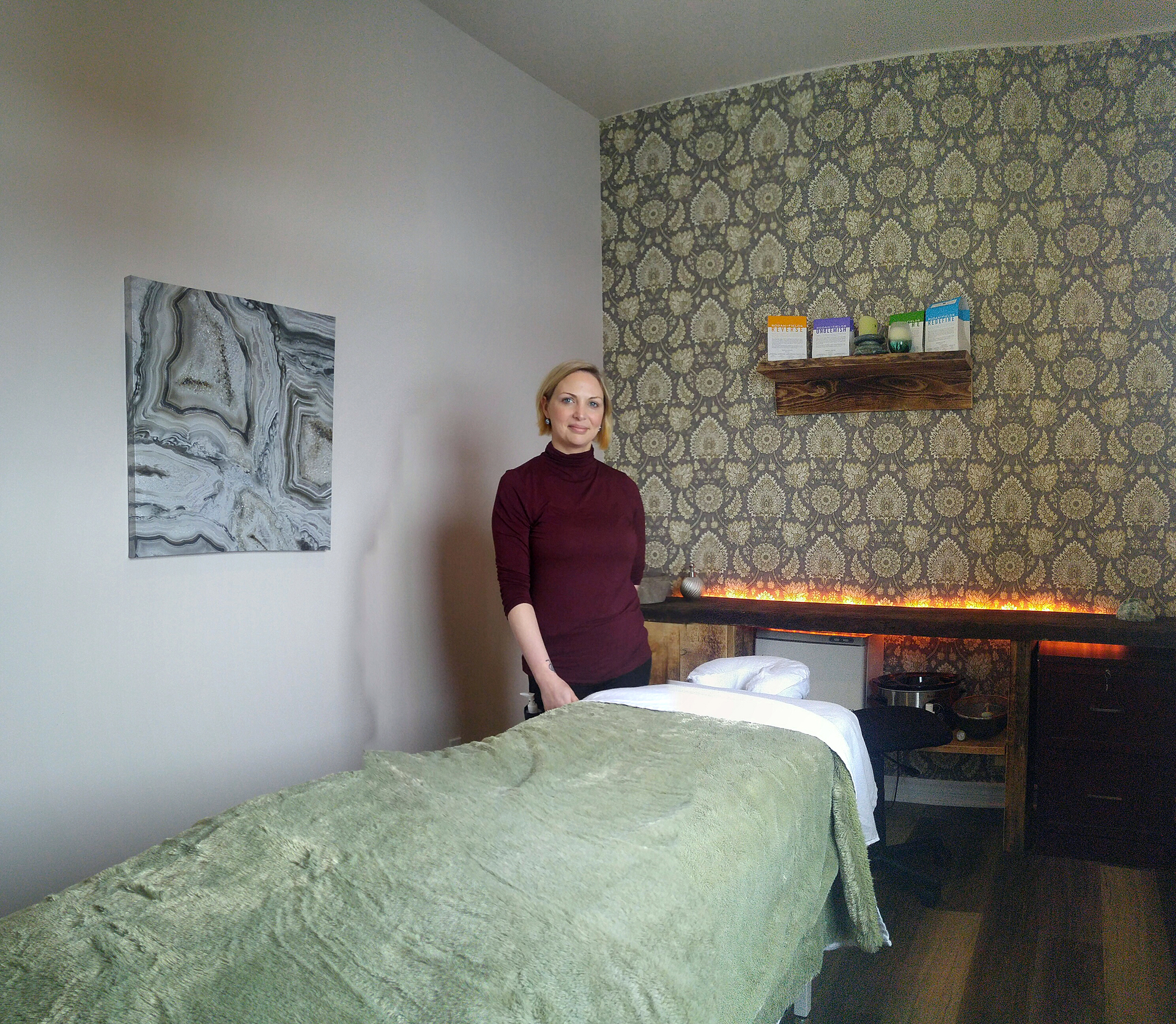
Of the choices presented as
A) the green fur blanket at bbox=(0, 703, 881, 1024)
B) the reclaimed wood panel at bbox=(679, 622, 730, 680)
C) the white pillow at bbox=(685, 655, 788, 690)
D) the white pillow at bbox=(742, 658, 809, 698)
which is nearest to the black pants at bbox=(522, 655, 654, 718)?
the white pillow at bbox=(685, 655, 788, 690)

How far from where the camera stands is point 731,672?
6.84 feet

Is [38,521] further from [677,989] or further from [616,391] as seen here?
[616,391]

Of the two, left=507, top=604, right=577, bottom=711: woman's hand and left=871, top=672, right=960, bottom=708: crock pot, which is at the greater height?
left=507, top=604, right=577, bottom=711: woman's hand

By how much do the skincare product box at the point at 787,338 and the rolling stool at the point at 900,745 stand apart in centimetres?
147

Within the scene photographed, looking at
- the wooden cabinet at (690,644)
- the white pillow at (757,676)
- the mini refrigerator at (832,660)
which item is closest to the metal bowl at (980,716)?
the mini refrigerator at (832,660)

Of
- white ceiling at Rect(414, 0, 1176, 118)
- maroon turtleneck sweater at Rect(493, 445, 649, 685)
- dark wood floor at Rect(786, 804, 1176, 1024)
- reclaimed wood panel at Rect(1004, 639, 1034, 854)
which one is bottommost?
dark wood floor at Rect(786, 804, 1176, 1024)

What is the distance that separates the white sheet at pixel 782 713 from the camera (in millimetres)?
Answer: 1743

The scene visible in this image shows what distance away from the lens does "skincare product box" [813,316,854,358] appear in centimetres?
349

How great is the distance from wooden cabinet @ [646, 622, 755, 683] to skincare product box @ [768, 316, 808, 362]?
108 cm

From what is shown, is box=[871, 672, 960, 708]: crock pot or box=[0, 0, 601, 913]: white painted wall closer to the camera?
box=[0, 0, 601, 913]: white painted wall

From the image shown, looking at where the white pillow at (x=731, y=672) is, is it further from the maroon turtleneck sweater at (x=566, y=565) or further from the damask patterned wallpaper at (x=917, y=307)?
the damask patterned wallpaper at (x=917, y=307)

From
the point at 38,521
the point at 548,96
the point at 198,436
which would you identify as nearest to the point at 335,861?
the point at 38,521

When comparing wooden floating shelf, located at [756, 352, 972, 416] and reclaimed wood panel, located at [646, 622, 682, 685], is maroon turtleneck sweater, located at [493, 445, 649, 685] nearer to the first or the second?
reclaimed wood panel, located at [646, 622, 682, 685]

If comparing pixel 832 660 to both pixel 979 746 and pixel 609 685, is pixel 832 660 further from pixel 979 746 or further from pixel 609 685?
pixel 609 685
